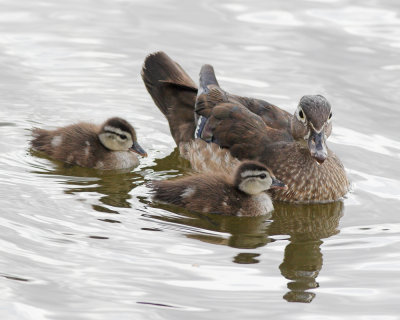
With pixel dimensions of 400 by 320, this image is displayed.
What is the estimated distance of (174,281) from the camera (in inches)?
237

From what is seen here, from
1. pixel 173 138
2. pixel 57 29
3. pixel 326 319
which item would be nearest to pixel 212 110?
pixel 173 138

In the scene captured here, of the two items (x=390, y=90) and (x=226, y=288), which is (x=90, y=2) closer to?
(x=390, y=90)

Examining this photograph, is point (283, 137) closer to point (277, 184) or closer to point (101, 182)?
point (277, 184)

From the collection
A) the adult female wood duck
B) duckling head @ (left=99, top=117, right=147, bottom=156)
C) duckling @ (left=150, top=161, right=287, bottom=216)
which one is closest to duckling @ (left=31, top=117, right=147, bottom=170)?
duckling head @ (left=99, top=117, right=147, bottom=156)

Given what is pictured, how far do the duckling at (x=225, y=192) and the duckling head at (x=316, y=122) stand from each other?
0.48m

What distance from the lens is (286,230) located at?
7.25 meters

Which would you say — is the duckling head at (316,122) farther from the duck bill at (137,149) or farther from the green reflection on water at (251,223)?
the duck bill at (137,149)

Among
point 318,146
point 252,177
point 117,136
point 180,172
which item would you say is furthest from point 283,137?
point 117,136

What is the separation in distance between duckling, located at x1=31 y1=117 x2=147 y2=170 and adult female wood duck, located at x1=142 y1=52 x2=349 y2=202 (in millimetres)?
677

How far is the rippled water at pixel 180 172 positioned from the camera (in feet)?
19.4

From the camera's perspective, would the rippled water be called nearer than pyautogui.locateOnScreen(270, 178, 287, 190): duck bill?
Yes

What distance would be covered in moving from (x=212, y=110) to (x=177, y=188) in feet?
4.23

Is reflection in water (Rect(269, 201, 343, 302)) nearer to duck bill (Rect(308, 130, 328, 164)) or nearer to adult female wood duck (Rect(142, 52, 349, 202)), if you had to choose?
adult female wood duck (Rect(142, 52, 349, 202))

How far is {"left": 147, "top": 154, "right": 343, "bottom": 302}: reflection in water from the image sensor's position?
6484 mm
